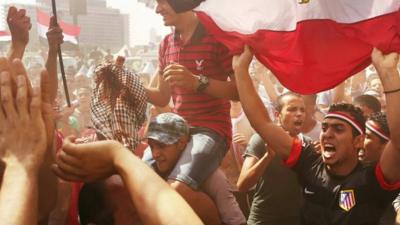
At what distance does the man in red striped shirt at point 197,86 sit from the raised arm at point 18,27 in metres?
0.69

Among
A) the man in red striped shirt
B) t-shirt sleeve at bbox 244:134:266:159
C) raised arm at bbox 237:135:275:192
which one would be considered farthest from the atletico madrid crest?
t-shirt sleeve at bbox 244:134:266:159

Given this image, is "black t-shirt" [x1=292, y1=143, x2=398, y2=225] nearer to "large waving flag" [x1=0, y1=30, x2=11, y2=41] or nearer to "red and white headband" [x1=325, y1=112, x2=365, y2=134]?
"red and white headband" [x1=325, y1=112, x2=365, y2=134]

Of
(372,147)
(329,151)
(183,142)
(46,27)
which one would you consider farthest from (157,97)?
→ (46,27)

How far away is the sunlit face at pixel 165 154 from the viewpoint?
2.92 m

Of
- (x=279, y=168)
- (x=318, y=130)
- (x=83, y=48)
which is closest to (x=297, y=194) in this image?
(x=279, y=168)

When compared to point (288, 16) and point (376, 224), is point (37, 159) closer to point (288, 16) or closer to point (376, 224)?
point (376, 224)

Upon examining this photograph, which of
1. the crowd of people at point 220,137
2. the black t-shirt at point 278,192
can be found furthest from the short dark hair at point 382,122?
the black t-shirt at point 278,192

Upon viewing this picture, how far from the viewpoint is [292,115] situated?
12.7 feet

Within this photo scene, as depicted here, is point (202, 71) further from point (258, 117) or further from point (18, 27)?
point (18, 27)

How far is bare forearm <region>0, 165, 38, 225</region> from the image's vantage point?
114 cm

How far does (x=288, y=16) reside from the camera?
3188 mm

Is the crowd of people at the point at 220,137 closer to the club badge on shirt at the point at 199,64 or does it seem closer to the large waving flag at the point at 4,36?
the club badge on shirt at the point at 199,64

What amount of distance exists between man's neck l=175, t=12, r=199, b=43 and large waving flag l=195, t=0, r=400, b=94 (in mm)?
44

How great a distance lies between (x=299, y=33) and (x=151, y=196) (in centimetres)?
210
